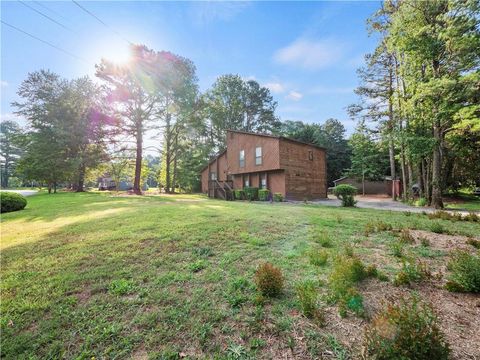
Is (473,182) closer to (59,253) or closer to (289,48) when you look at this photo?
(289,48)

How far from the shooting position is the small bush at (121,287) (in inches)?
122

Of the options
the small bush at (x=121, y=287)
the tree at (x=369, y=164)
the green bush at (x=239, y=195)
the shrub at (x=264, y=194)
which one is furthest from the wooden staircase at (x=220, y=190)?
the tree at (x=369, y=164)

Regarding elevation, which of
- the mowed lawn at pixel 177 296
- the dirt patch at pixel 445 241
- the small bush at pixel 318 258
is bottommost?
the mowed lawn at pixel 177 296

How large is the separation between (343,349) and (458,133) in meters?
16.8

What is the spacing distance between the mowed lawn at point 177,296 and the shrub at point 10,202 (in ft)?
27.0

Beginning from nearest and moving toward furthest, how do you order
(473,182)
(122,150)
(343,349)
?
(343,349), (122,150), (473,182)

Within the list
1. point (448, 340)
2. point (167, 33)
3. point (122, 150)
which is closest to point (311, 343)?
point (448, 340)

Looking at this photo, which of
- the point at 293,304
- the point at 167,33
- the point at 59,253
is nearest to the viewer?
the point at 293,304

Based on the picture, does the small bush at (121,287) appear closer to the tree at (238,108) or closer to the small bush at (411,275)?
the small bush at (411,275)

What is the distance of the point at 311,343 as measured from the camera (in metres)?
2.14

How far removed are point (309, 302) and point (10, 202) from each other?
15.1 meters

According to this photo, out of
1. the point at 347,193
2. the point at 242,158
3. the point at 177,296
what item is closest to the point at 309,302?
the point at 177,296

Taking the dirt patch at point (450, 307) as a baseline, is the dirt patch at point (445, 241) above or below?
above

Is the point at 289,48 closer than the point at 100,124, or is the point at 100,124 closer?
the point at 289,48
